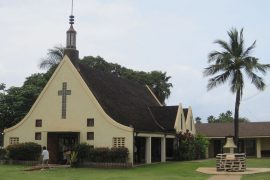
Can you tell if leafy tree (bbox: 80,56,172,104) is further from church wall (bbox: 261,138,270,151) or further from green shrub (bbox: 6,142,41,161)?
green shrub (bbox: 6,142,41,161)

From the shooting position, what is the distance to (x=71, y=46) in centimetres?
3500

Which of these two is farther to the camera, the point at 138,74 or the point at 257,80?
the point at 138,74

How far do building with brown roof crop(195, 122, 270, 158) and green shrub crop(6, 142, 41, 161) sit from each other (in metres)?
23.8

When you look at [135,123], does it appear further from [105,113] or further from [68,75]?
[68,75]

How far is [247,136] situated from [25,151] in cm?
2532

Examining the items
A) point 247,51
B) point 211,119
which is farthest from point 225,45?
point 211,119

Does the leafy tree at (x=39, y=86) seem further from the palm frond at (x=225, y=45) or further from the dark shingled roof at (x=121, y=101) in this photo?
the palm frond at (x=225, y=45)

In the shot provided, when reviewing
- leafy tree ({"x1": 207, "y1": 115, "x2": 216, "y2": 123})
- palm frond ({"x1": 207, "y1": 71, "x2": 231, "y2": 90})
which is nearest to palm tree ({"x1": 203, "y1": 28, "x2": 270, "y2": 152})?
palm frond ({"x1": 207, "y1": 71, "x2": 231, "y2": 90})

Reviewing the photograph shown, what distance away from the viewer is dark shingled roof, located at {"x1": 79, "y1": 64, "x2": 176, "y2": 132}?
3331cm

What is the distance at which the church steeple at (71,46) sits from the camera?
3434 cm

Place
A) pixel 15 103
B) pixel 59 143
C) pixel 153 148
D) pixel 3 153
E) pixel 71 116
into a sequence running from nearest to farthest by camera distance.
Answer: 1. pixel 71 116
2. pixel 3 153
3. pixel 59 143
4. pixel 153 148
5. pixel 15 103

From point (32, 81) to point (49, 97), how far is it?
38.1 ft

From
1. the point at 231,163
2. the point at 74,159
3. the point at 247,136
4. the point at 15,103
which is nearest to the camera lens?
the point at 231,163

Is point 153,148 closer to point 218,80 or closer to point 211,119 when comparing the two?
point 218,80
